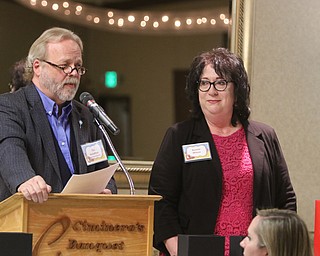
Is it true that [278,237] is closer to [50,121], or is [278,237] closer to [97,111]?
[97,111]

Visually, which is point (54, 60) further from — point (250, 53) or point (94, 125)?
point (250, 53)

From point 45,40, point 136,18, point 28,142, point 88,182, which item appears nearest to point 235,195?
point 88,182

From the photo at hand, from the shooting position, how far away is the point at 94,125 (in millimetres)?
3541

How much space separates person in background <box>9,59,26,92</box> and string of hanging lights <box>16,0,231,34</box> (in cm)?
40

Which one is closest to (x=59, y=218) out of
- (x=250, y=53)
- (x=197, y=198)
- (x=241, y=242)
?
(x=241, y=242)

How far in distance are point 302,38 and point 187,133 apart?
1.79 m

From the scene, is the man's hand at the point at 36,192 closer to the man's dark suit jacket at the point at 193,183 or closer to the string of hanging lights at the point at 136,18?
the man's dark suit jacket at the point at 193,183

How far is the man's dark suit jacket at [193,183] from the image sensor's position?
3.51 m

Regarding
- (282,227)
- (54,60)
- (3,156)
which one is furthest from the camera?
(54,60)

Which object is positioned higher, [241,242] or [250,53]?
[250,53]

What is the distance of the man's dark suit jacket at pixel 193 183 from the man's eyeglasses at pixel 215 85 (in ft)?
0.54

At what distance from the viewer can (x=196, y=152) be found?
3.58 m

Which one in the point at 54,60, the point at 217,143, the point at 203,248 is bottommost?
the point at 203,248

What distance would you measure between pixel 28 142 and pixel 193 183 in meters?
0.78
